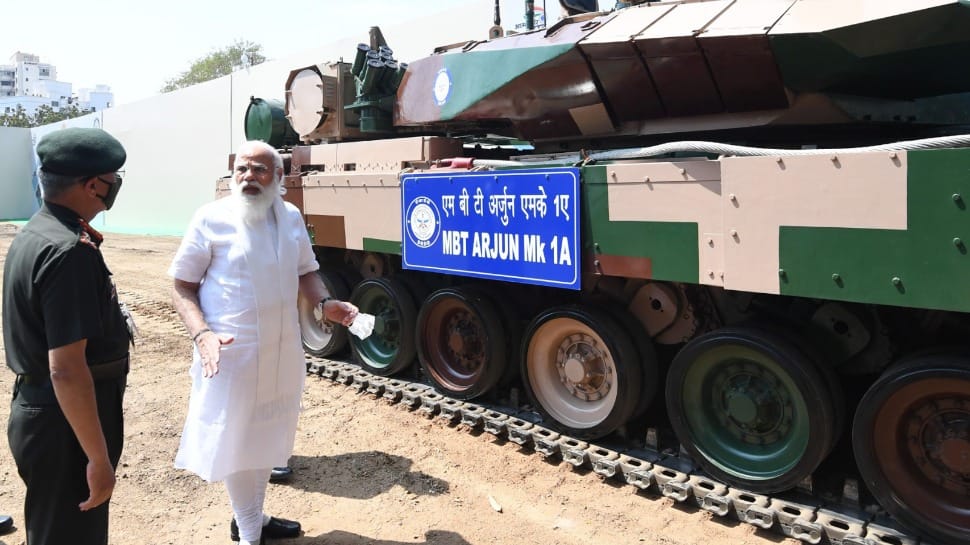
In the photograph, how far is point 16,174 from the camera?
1252 inches

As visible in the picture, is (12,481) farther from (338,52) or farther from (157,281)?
(338,52)

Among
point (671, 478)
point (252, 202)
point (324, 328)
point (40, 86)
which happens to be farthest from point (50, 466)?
point (40, 86)

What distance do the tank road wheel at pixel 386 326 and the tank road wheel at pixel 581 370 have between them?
1.27m

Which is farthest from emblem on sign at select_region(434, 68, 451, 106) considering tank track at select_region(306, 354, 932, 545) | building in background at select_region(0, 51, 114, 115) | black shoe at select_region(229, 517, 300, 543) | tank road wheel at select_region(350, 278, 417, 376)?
building in background at select_region(0, 51, 114, 115)

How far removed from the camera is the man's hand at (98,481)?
2.30 metres

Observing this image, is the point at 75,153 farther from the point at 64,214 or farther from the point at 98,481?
the point at 98,481

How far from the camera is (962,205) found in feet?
9.69

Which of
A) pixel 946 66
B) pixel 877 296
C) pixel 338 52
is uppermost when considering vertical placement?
pixel 338 52

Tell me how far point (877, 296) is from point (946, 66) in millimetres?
1417

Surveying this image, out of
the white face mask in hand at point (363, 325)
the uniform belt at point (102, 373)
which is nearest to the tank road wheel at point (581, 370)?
the white face mask in hand at point (363, 325)

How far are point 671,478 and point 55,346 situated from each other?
2.99 meters

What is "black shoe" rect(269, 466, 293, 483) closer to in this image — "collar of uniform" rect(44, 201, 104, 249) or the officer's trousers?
the officer's trousers

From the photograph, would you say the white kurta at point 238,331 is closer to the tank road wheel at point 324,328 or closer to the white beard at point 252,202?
the white beard at point 252,202

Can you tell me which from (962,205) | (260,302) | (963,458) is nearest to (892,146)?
(962,205)
